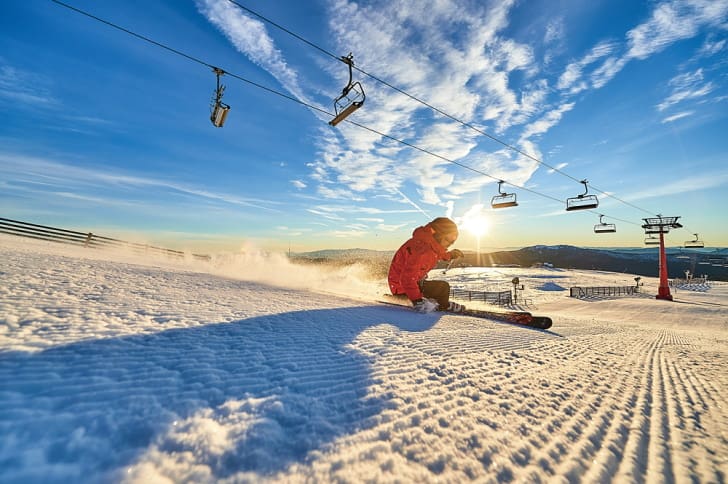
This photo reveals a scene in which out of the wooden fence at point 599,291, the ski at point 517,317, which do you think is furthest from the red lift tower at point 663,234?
the ski at point 517,317

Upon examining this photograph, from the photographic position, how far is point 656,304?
2428cm

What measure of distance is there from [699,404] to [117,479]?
646 centimetres

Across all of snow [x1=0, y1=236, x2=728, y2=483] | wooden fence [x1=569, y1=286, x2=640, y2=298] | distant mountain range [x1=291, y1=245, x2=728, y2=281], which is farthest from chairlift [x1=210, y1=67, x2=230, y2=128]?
distant mountain range [x1=291, y1=245, x2=728, y2=281]

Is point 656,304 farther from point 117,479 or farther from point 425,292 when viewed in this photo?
point 117,479

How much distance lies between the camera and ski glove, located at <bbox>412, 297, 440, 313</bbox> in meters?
9.50

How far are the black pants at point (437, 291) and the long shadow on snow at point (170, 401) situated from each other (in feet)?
23.1

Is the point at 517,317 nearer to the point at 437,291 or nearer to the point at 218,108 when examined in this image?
the point at 437,291

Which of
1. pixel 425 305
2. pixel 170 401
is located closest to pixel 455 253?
pixel 425 305

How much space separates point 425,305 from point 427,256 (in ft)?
5.65

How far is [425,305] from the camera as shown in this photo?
9.64 meters

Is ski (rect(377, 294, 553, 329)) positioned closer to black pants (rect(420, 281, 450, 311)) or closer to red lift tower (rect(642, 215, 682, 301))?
black pants (rect(420, 281, 450, 311))

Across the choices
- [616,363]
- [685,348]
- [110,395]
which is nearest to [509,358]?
[616,363]

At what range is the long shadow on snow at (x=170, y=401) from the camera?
67.4 inches

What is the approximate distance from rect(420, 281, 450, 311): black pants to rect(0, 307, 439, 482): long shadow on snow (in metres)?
7.04
